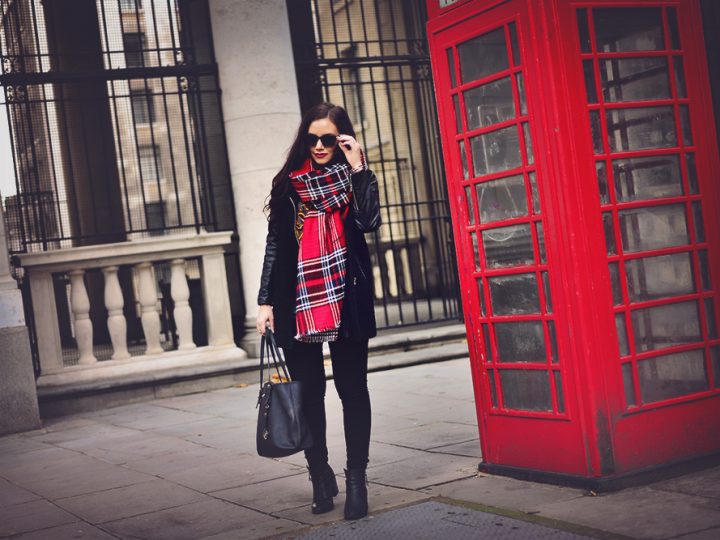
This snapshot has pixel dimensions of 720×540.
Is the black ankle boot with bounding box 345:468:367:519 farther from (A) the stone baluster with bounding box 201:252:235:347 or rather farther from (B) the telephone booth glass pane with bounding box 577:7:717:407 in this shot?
(A) the stone baluster with bounding box 201:252:235:347

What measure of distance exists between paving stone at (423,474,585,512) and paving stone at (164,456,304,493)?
1162 mm

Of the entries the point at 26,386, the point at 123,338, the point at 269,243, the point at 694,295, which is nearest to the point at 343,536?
the point at 269,243

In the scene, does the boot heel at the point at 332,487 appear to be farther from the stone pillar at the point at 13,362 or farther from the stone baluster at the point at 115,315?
the stone baluster at the point at 115,315

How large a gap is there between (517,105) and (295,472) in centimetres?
240

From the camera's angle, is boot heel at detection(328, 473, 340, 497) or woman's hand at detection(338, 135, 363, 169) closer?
woman's hand at detection(338, 135, 363, 169)

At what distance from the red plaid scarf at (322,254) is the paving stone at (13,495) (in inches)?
86.4

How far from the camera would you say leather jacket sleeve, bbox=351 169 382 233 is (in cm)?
440

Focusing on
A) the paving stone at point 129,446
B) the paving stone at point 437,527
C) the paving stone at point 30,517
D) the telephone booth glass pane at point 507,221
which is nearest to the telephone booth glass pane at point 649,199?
the telephone booth glass pane at point 507,221

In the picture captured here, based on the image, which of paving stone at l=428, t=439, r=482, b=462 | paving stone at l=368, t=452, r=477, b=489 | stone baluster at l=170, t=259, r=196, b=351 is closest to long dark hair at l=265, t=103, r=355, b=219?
paving stone at l=368, t=452, r=477, b=489

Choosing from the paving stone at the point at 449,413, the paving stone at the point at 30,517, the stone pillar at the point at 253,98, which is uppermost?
the stone pillar at the point at 253,98

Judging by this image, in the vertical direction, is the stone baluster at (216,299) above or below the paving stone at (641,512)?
above

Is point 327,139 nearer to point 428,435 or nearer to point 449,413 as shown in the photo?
point 428,435

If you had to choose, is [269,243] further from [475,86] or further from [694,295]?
[694,295]

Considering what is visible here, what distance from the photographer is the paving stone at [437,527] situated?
154 inches
